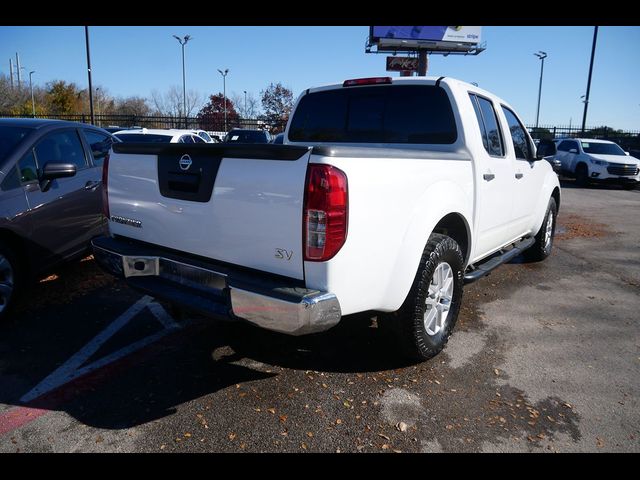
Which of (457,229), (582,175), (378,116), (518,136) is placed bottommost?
(582,175)

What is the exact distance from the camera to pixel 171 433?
264cm

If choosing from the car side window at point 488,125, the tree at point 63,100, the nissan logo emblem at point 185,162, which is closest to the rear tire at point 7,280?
the nissan logo emblem at point 185,162

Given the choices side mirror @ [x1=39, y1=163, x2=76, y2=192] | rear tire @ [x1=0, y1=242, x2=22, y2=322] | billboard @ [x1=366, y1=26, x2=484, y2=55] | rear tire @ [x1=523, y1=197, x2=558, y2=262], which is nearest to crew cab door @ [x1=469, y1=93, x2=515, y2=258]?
rear tire @ [x1=523, y1=197, x2=558, y2=262]

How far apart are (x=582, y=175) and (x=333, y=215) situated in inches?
744

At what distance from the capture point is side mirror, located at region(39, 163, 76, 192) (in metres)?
4.41

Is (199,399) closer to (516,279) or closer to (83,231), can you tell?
(83,231)

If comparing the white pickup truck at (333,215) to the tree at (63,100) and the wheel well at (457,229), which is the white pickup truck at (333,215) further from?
the tree at (63,100)

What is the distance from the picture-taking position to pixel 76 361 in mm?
3488

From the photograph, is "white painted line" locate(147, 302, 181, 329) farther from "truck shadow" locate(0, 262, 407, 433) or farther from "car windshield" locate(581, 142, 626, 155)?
"car windshield" locate(581, 142, 626, 155)

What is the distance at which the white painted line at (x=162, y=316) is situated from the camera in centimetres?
418

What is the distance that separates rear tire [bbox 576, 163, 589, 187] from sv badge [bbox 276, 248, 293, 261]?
61.2 ft

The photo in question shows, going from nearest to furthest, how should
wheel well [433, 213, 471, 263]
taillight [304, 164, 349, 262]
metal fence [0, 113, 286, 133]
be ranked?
taillight [304, 164, 349, 262]
wheel well [433, 213, 471, 263]
metal fence [0, 113, 286, 133]

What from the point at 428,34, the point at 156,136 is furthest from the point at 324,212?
the point at 428,34

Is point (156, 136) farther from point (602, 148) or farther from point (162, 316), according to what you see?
point (602, 148)
